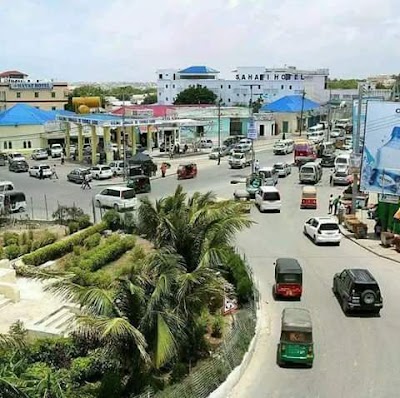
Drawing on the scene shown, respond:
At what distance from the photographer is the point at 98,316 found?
12727 mm

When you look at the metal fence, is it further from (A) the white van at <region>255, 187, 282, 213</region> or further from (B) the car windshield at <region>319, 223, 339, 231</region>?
(A) the white van at <region>255, 187, 282, 213</region>

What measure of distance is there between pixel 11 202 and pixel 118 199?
6.27 metres

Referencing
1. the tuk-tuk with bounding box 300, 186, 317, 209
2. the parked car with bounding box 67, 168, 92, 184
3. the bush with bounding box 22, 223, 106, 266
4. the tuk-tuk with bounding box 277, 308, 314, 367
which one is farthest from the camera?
the parked car with bounding box 67, 168, 92, 184

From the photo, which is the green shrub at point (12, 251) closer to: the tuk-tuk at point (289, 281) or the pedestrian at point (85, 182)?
the tuk-tuk at point (289, 281)

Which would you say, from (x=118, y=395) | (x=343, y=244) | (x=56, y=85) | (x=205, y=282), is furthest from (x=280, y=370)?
(x=56, y=85)

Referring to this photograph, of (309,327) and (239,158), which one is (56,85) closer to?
(239,158)

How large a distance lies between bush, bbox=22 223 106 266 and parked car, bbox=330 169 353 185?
24.0m

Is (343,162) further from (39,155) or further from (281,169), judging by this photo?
(39,155)

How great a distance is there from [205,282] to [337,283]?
8.59 meters

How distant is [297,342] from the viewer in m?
16.2

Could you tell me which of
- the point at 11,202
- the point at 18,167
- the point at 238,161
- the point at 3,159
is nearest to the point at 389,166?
the point at 11,202

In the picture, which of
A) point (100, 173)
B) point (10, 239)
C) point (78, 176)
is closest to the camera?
point (10, 239)

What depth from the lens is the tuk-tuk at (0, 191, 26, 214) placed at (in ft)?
118

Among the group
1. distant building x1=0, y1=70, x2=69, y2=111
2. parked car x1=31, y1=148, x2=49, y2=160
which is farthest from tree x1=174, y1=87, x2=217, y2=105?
parked car x1=31, y1=148, x2=49, y2=160
